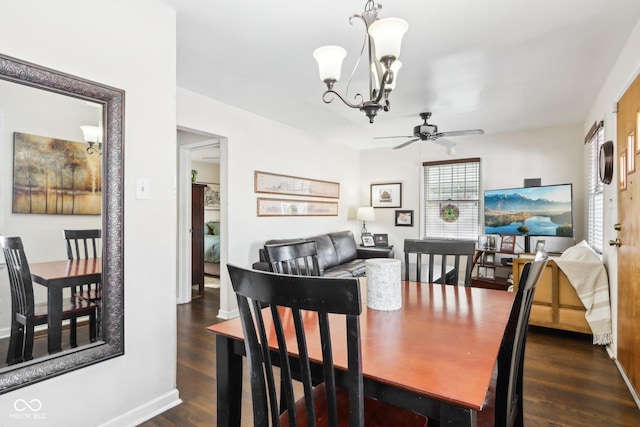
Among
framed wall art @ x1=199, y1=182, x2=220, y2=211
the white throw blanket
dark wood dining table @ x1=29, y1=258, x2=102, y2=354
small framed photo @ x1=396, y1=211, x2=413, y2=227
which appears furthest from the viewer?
framed wall art @ x1=199, y1=182, x2=220, y2=211

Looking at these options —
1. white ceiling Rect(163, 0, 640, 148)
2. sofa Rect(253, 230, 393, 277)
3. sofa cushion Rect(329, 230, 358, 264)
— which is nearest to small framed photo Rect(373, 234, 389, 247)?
sofa Rect(253, 230, 393, 277)

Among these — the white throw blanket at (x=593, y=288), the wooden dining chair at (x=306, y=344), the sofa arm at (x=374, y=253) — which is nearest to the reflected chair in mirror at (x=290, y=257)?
the wooden dining chair at (x=306, y=344)

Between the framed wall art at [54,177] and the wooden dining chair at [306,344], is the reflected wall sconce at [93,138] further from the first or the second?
the wooden dining chair at [306,344]

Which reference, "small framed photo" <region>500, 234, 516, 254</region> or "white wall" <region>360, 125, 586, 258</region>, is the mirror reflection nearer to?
"small framed photo" <region>500, 234, 516, 254</region>

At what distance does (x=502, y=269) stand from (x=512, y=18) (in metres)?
3.90

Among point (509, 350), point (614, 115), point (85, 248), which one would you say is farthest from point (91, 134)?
point (614, 115)

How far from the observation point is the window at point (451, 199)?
5.33m

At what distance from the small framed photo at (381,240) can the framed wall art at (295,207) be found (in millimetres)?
854

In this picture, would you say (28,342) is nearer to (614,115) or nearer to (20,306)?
(20,306)

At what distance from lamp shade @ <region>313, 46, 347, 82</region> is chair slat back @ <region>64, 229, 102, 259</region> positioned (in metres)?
1.44

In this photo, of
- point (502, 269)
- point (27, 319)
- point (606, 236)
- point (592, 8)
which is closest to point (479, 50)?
point (592, 8)

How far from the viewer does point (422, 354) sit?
1018mm

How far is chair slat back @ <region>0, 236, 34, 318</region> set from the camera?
4.79ft

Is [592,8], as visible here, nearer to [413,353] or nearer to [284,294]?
[413,353]
